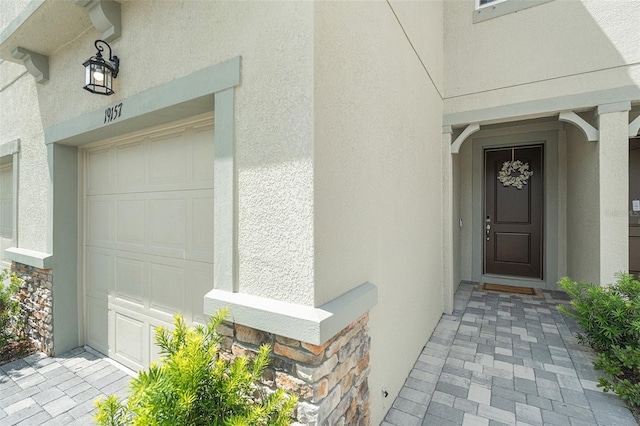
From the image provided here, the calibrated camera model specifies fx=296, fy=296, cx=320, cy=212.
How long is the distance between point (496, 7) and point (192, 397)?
5.66 metres

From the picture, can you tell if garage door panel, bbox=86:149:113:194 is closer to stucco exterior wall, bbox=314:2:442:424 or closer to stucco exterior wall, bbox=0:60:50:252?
stucco exterior wall, bbox=0:60:50:252

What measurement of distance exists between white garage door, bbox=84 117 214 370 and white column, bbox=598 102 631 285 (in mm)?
4454

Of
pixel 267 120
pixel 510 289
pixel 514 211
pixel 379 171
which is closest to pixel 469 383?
pixel 379 171

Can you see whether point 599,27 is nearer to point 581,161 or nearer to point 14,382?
point 581,161

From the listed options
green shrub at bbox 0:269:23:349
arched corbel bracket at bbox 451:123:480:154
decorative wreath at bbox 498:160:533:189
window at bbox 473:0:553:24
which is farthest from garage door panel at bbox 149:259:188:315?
decorative wreath at bbox 498:160:533:189

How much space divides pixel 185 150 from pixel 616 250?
4.87 meters

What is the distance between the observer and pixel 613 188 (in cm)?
352

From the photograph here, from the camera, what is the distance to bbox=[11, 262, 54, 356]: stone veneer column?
11.0 ft

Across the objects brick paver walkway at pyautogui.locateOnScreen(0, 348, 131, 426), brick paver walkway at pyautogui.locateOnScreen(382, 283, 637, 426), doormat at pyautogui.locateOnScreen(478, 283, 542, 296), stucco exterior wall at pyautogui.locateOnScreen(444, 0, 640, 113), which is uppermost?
stucco exterior wall at pyautogui.locateOnScreen(444, 0, 640, 113)

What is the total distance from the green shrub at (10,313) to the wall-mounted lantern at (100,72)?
116 inches

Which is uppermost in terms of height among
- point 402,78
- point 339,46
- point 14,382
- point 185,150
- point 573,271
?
point 402,78

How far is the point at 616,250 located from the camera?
11.5ft

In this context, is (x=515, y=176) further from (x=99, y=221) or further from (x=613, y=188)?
(x=99, y=221)

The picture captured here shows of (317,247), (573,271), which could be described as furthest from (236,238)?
(573,271)
